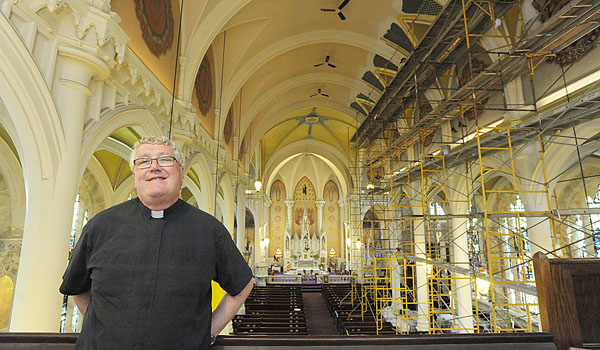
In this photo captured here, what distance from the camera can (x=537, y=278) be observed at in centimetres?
148

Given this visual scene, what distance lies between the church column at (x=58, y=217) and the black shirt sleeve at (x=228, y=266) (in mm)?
3095

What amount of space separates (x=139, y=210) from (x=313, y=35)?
12170 mm

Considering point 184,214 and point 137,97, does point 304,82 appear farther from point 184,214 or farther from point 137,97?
point 184,214

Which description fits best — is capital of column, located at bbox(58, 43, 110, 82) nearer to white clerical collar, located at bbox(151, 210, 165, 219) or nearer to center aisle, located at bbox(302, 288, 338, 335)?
white clerical collar, located at bbox(151, 210, 165, 219)

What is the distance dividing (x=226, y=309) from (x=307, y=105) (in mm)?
17662

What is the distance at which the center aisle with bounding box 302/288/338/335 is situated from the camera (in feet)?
37.3

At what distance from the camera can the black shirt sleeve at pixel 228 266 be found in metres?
1.20

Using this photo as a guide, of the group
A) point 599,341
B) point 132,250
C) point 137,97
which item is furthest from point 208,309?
point 137,97

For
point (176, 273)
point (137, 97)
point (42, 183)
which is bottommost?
point (176, 273)

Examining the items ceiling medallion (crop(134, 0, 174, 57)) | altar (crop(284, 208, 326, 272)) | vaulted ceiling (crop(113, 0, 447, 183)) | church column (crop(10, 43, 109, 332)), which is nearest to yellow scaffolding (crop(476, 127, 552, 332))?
vaulted ceiling (crop(113, 0, 447, 183))

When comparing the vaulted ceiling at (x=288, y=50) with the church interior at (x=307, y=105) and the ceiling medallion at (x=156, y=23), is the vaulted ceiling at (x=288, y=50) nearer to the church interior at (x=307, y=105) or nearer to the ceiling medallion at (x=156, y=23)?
the church interior at (x=307, y=105)

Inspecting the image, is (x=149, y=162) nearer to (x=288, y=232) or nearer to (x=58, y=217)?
(x=58, y=217)

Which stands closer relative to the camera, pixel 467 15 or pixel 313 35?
pixel 467 15

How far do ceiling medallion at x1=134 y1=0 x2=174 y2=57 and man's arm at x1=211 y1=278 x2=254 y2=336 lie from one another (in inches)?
233
